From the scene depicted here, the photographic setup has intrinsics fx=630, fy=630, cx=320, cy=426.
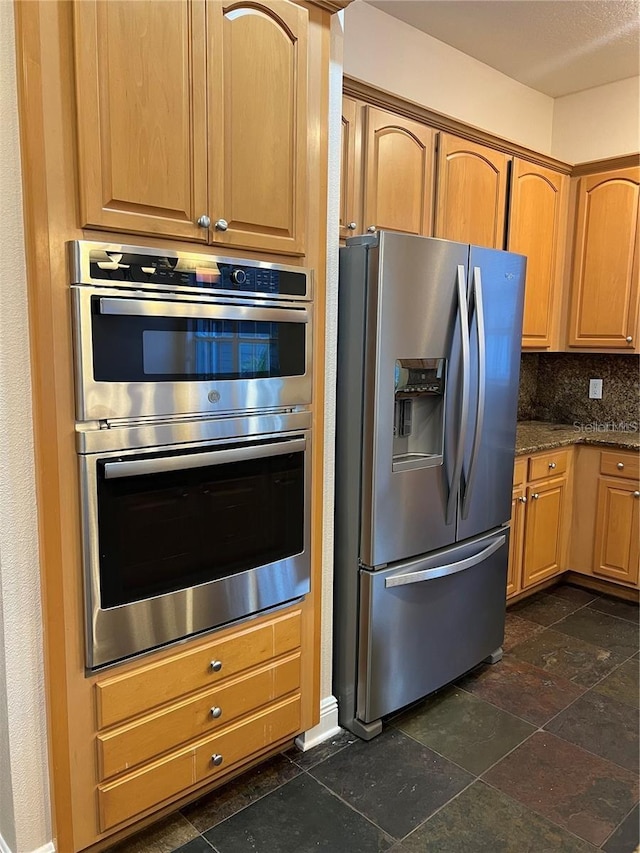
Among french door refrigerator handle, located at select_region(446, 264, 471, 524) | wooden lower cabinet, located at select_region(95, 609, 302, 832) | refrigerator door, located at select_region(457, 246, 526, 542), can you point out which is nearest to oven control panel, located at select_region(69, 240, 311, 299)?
french door refrigerator handle, located at select_region(446, 264, 471, 524)

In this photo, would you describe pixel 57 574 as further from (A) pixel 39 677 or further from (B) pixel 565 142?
Result: (B) pixel 565 142

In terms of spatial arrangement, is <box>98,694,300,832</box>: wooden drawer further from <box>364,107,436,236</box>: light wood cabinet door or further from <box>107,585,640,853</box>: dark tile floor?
<box>364,107,436,236</box>: light wood cabinet door

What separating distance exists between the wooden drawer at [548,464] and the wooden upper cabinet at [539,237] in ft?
2.13

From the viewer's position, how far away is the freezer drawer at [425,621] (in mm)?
2209

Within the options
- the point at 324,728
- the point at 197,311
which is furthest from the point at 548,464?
the point at 197,311

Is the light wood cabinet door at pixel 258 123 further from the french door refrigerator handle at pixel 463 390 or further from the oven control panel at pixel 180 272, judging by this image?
the french door refrigerator handle at pixel 463 390

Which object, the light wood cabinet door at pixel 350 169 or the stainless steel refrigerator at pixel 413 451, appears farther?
the light wood cabinet door at pixel 350 169

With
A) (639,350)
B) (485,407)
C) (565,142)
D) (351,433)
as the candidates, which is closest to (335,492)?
(351,433)

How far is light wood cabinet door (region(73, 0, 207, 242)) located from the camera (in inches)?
55.7

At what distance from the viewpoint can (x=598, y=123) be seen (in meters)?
3.72

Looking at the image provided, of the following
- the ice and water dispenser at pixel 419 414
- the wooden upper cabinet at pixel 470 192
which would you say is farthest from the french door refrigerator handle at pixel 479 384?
the wooden upper cabinet at pixel 470 192

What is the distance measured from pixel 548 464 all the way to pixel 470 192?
1436 mm

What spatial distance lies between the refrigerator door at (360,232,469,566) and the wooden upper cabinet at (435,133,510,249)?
30.7 inches

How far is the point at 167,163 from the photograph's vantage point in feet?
5.11
